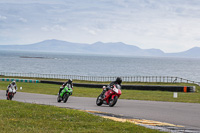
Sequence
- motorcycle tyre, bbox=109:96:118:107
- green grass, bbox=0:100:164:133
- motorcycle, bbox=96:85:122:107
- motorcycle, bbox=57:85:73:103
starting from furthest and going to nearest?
motorcycle, bbox=57:85:73:103 → motorcycle tyre, bbox=109:96:118:107 → motorcycle, bbox=96:85:122:107 → green grass, bbox=0:100:164:133

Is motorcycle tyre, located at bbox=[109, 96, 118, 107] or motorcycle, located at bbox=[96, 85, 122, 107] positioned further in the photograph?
motorcycle tyre, located at bbox=[109, 96, 118, 107]

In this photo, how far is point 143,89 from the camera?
37562 millimetres

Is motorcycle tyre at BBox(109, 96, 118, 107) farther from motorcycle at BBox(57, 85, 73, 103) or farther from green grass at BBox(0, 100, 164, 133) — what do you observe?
green grass at BBox(0, 100, 164, 133)

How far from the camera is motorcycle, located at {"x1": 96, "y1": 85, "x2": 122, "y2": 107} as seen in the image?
16969mm

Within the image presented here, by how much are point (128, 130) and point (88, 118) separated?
8.08ft

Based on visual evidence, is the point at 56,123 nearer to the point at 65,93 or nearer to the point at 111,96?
the point at 111,96

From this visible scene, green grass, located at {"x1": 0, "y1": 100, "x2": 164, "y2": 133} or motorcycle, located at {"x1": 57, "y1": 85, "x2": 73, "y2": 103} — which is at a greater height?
motorcycle, located at {"x1": 57, "y1": 85, "x2": 73, "y2": 103}

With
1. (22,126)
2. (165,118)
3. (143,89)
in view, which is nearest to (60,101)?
(165,118)

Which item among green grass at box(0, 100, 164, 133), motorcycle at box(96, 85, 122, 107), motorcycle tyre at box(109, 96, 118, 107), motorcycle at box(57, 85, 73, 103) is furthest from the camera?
motorcycle at box(57, 85, 73, 103)

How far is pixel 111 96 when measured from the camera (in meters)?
17.7

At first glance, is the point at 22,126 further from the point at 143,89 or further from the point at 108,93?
the point at 143,89

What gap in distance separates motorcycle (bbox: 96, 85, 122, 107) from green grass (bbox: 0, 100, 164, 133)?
166 inches

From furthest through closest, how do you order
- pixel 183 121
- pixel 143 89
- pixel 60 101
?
pixel 143 89 < pixel 60 101 < pixel 183 121

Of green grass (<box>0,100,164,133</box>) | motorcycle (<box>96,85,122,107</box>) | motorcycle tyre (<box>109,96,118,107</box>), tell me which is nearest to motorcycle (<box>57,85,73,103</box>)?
motorcycle (<box>96,85,122,107</box>)
